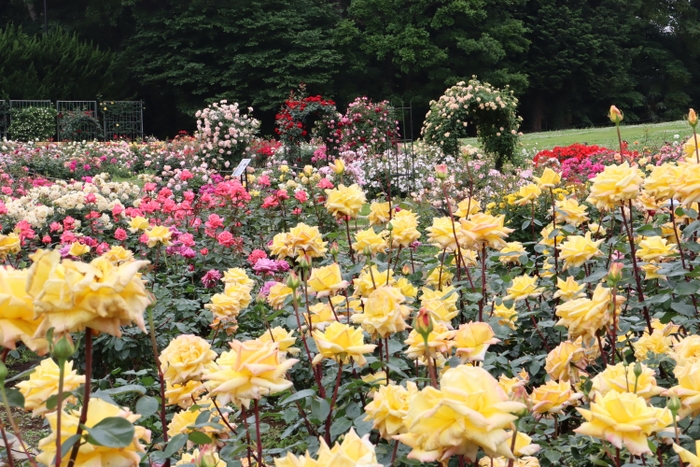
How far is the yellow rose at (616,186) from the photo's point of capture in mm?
1384

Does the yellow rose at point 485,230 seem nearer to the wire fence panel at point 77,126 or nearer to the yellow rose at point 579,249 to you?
the yellow rose at point 579,249

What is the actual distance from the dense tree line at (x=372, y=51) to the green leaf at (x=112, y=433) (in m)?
19.1

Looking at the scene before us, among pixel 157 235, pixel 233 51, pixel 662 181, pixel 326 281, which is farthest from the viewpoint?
pixel 233 51

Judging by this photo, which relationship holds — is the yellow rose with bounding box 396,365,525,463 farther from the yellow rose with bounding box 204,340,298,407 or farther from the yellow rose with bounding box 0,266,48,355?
the yellow rose with bounding box 0,266,48,355

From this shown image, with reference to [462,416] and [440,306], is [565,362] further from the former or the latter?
[462,416]

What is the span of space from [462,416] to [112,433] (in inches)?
12.4

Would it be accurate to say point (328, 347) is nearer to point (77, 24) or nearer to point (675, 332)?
point (675, 332)

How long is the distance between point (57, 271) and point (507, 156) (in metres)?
8.54

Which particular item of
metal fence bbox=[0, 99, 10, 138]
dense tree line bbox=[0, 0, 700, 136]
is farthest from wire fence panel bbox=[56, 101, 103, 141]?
dense tree line bbox=[0, 0, 700, 136]

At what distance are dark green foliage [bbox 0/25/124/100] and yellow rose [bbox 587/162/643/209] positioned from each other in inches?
728

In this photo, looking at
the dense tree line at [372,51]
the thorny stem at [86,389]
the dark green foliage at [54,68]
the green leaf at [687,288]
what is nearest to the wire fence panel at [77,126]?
the dark green foliage at [54,68]

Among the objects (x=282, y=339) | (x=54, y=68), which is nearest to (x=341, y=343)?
(x=282, y=339)

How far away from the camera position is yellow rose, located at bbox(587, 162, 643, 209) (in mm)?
1384

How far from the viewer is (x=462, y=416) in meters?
0.61
